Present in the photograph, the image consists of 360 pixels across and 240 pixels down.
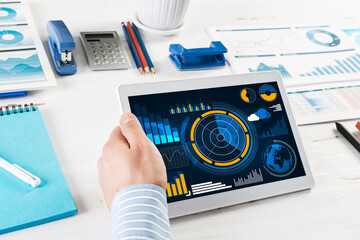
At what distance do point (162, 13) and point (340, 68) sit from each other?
51 cm

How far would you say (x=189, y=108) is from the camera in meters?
0.74

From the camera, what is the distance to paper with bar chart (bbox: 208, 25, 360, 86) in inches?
40.1

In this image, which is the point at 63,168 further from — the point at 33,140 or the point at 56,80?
the point at 56,80

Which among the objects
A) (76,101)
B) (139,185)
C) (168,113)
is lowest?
(139,185)

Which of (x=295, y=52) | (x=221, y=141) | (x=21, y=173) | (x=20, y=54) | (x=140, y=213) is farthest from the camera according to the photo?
→ (x=295, y=52)

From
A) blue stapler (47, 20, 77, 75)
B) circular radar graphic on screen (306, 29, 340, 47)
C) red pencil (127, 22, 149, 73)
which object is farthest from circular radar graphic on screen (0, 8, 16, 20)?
circular radar graphic on screen (306, 29, 340, 47)

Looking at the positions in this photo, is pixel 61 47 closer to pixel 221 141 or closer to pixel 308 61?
pixel 221 141

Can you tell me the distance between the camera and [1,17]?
3.09 feet

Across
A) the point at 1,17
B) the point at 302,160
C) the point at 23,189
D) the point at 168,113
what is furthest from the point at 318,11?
the point at 23,189

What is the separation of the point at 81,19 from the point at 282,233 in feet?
2.45

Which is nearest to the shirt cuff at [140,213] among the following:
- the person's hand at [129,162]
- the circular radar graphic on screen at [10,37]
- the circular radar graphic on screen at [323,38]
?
the person's hand at [129,162]

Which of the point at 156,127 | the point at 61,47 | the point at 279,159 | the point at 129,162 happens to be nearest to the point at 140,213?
the point at 129,162

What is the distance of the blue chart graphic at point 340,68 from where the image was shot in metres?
1.04

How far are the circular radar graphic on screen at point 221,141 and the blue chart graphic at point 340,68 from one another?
1.16ft
